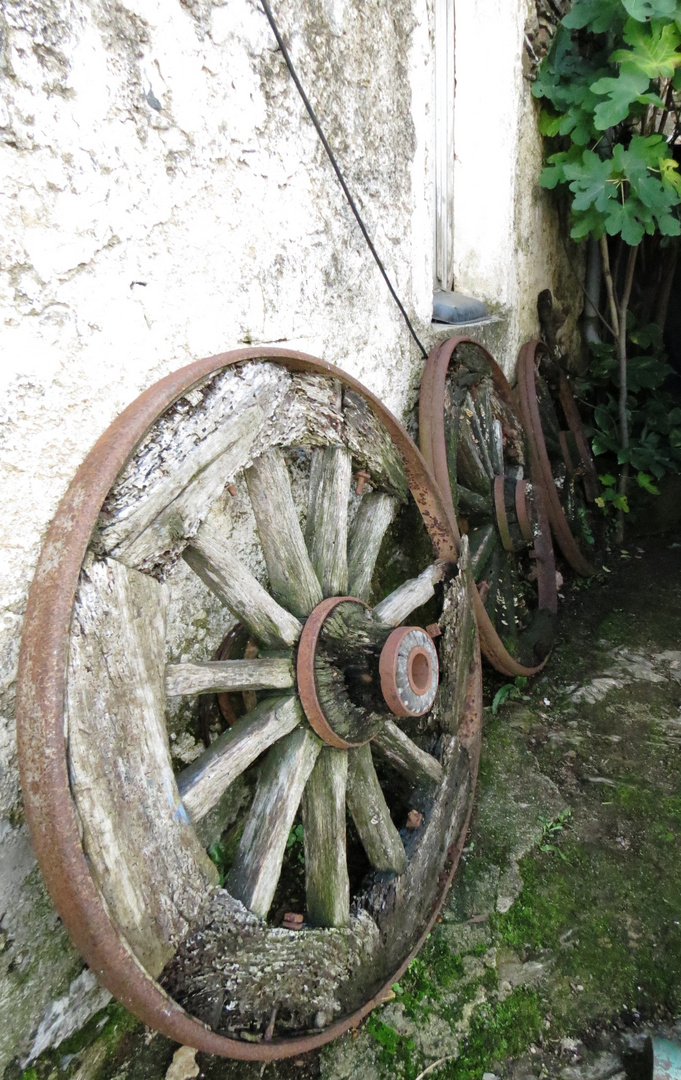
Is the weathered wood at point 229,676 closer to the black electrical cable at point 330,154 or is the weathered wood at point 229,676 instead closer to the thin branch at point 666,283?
the black electrical cable at point 330,154

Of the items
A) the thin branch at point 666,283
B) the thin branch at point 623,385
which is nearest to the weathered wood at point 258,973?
the thin branch at point 623,385

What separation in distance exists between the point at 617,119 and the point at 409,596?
7.15 ft

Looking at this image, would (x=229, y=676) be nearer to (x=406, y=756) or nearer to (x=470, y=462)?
(x=406, y=756)

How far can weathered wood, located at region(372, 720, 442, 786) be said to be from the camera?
1.73 m

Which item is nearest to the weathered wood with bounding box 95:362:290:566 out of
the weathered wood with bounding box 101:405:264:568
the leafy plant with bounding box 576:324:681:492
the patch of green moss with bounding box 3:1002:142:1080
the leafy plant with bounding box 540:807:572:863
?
the weathered wood with bounding box 101:405:264:568

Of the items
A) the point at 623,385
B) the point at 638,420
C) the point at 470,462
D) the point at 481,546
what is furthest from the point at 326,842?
the point at 638,420

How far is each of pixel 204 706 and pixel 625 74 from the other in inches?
113

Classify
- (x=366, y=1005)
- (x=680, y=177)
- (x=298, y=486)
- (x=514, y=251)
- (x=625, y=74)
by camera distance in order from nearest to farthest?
(x=366, y=1005), (x=298, y=486), (x=625, y=74), (x=680, y=177), (x=514, y=251)

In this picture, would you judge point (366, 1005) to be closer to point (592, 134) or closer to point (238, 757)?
point (238, 757)

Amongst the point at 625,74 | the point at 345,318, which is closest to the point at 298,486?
the point at 345,318

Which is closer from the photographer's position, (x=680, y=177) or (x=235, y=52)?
(x=235, y=52)

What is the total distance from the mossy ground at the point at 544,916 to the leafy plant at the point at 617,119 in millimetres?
1696

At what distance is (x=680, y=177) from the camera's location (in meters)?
2.86

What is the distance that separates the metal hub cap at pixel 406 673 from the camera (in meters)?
1.42
